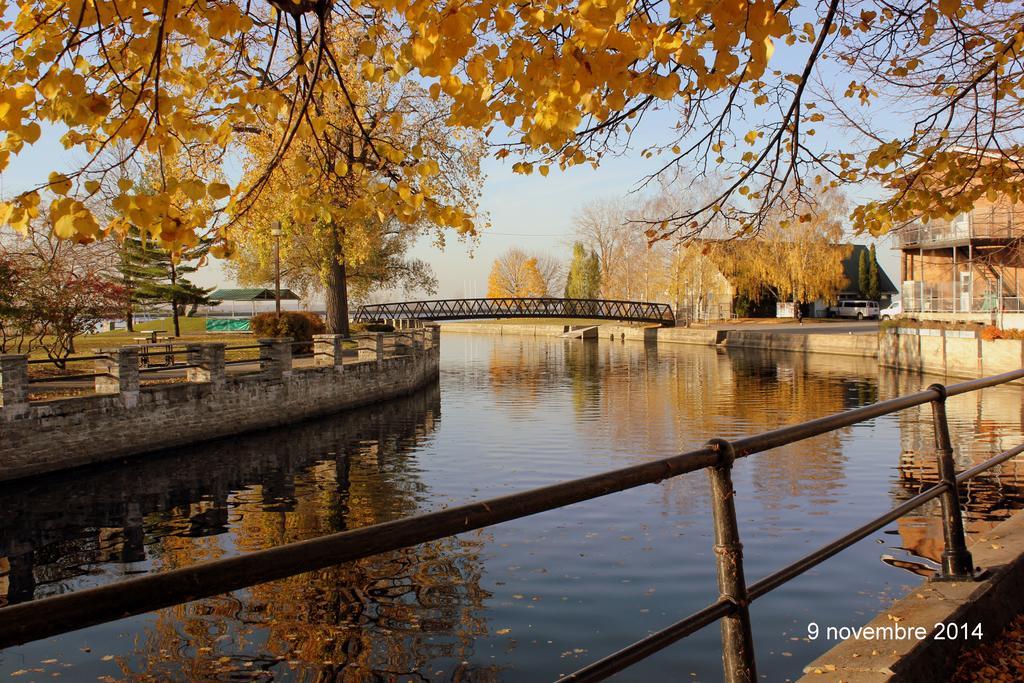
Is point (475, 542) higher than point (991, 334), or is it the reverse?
point (991, 334)

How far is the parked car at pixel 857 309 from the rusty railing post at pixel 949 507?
2616 inches

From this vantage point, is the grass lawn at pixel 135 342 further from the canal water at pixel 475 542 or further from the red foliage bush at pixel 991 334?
the red foliage bush at pixel 991 334

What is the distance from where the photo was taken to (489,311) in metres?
67.9

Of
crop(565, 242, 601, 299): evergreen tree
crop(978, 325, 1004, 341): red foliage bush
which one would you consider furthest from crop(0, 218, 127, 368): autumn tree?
crop(565, 242, 601, 299): evergreen tree

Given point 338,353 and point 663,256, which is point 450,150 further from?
point 663,256

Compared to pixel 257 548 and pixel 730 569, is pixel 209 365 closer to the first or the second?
pixel 257 548

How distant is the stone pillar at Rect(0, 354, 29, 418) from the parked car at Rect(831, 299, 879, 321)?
61.9 m

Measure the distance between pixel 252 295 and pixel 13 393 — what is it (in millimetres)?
32649

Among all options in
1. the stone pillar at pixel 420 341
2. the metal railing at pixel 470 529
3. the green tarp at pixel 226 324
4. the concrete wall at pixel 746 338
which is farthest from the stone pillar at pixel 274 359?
the green tarp at pixel 226 324

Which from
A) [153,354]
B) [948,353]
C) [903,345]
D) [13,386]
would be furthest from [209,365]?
[903,345]

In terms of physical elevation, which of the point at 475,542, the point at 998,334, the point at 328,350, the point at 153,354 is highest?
the point at 153,354

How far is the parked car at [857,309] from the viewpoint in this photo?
66.8 meters

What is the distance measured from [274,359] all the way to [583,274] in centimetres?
7007

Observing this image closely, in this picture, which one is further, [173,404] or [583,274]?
[583,274]
